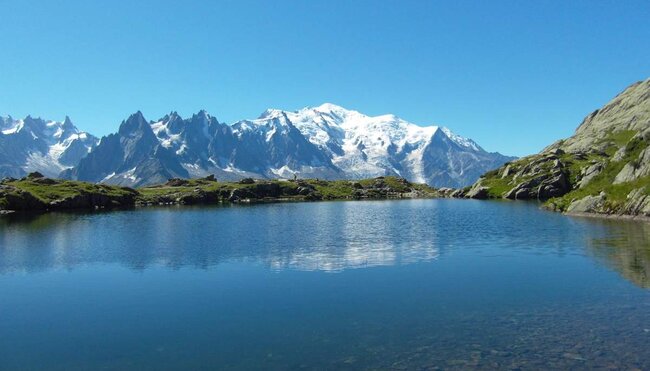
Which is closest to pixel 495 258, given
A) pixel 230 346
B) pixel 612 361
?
pixel 612 361

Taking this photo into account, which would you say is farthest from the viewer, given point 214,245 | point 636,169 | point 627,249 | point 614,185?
point 614,185

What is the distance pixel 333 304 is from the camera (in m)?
40.6

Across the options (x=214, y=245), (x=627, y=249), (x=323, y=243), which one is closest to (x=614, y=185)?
(x=627, y=249)

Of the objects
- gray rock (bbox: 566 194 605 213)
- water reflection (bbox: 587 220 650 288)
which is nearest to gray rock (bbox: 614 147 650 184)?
gray rock (bbox: 566 194 605 213)

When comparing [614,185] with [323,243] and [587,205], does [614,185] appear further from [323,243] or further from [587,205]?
[323,243]

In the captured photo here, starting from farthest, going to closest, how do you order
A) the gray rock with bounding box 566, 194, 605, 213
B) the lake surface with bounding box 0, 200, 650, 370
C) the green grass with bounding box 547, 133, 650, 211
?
the gray rock with bounding box 566, 194, 605, 213 < the green grass with bounding box 547, 133, 650, 211 < the lake surface with bounding box 0, 200, 650, 370

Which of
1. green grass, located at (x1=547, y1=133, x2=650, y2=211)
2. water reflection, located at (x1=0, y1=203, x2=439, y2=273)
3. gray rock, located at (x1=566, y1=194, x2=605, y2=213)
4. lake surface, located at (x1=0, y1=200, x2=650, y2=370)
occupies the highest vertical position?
green grass, located at (x1=547, y1=133, x2=650, y2=211)

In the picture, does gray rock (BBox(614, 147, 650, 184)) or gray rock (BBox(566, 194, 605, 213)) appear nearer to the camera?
gray rock (BBox(614, 147, 650, 184))

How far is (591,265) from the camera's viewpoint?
54.2 m

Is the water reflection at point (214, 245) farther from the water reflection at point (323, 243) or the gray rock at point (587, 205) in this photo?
the gray rock at point (587, 205)

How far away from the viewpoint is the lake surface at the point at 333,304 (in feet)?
94.9

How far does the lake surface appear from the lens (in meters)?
28.9

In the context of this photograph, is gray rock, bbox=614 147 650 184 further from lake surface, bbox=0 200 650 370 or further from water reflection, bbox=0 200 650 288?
lake surface, bbox=0 200 650 370

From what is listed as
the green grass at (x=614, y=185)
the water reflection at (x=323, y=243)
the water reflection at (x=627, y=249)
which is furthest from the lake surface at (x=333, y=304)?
the green grass at (x=614, y=185)
